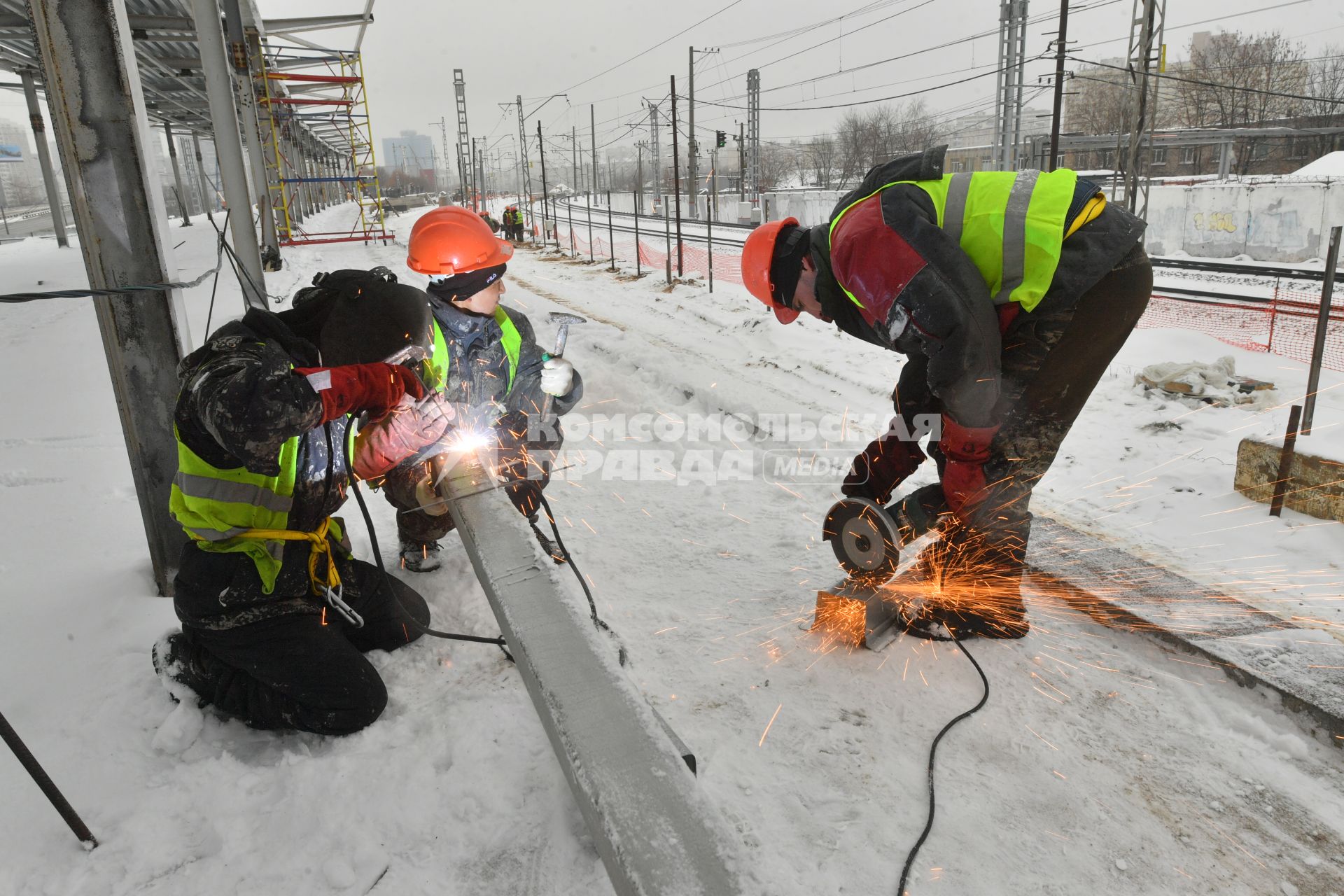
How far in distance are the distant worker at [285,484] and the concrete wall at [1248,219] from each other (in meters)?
18.2

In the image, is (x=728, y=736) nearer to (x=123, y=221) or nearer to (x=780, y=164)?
(x=123, y=221)

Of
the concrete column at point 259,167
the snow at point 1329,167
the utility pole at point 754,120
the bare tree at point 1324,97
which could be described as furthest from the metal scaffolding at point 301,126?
the bare tree at point 1324,97

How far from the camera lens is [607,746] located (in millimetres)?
1354

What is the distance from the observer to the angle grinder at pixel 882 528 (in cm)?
261

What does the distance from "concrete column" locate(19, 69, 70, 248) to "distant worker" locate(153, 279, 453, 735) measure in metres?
18.0

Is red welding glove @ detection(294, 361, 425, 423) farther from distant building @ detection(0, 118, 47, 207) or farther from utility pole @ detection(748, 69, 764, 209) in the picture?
distant building @ detection(0, 118, 47, 207)

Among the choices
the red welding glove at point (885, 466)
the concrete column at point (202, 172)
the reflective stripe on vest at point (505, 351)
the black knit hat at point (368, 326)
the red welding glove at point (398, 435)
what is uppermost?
the concrete column at point (202, 172)

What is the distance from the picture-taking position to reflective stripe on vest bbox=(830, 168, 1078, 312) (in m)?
2.19

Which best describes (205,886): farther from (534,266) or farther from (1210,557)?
(534,266)

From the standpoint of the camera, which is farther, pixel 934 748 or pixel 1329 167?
pixel 1329 167

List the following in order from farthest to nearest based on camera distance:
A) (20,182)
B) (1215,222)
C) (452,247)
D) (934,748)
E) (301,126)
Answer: (20,182) → (301,126) → (1215,222) → (452,247) → (934,748)

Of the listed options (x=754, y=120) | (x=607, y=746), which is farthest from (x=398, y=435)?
(x=754, y=120)

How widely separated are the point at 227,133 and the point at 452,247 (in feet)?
16.2

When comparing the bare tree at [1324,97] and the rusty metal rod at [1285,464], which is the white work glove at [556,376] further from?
the bare tree at [1324,97]
